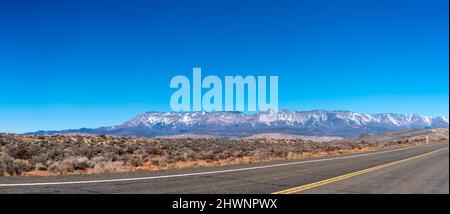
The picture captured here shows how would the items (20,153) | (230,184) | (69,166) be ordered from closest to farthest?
(230,184)
(69,166)
(20,153)

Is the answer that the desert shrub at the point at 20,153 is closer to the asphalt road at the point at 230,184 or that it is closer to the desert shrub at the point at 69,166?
the desert shrub at the point at 69,166

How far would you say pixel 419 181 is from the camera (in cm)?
1538

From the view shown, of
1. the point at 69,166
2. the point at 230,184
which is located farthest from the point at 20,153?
the point at 230,184

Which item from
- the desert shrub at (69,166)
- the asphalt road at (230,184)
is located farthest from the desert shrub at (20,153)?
the asphalt road at (230,184)

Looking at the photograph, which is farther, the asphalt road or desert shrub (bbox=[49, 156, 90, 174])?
desert shrub (bbox=[49, 156, 90, 174])

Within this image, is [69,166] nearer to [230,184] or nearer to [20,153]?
[230,184]

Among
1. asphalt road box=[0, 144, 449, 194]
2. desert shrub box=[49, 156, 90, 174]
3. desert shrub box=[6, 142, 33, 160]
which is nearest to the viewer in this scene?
asphalt road box=[0, 144, 449, 194]

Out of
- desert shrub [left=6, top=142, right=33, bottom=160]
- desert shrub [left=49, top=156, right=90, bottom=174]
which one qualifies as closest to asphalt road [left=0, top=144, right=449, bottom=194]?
desert shrub [left=49, top=156, right=90, bottom=174]

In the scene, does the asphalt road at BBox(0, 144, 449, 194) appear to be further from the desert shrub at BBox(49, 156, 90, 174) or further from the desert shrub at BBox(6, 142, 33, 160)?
the desert shrub at BBox(6, 142, 33, 160)
